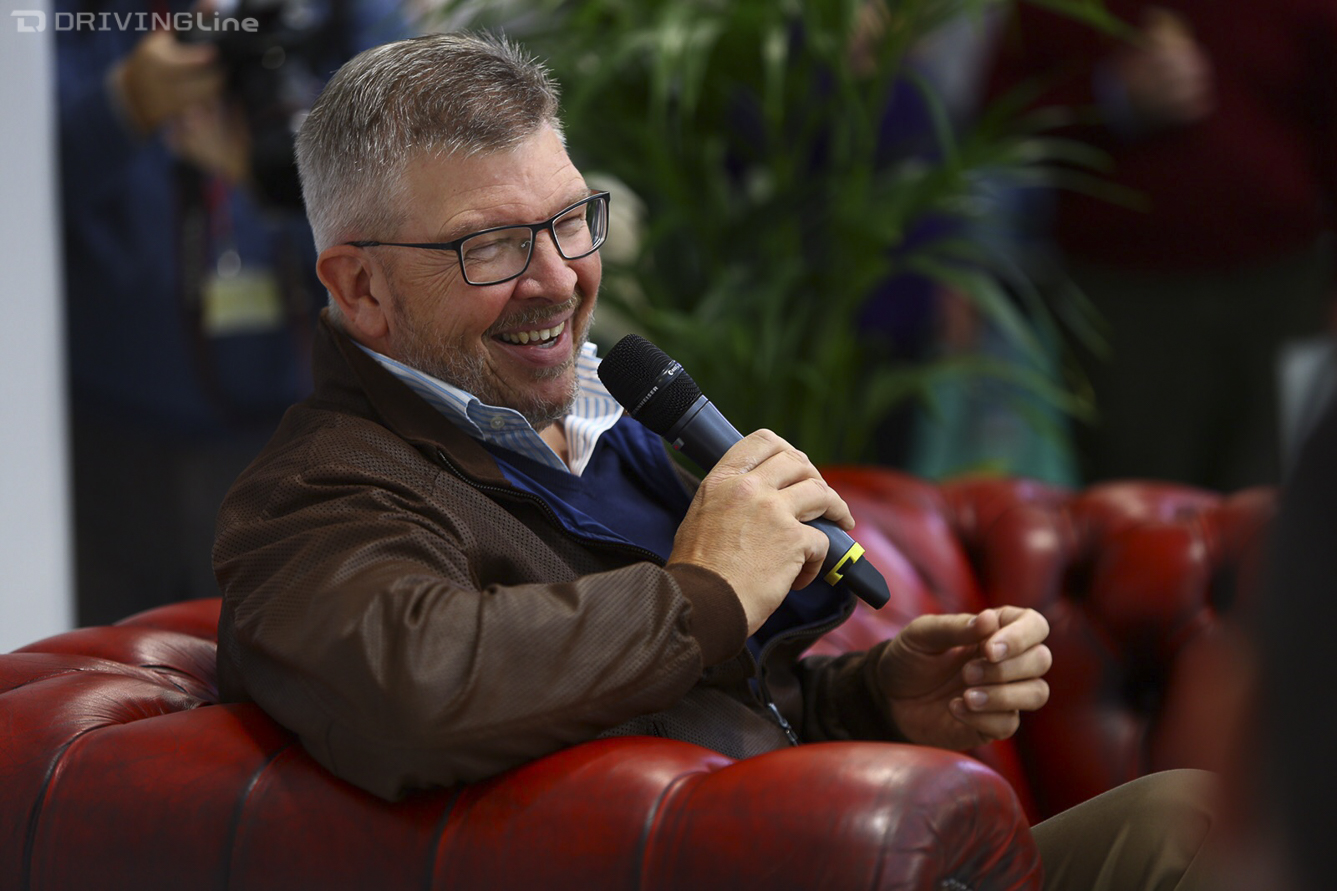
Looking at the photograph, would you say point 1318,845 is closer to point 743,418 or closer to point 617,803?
point 617,803

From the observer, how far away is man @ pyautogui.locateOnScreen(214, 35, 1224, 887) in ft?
2.93

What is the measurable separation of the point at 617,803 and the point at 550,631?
0.13 meters

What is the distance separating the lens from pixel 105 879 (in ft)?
3.10

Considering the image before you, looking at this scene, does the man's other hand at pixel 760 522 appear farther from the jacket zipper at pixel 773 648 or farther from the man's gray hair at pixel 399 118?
the man's gray hair at pixel 399 118

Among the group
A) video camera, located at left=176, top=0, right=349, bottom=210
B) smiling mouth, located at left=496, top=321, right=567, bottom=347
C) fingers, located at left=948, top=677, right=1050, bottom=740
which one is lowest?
fingers, located at left=948, top=677, right=1050, bottom=740

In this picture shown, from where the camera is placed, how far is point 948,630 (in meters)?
1.20

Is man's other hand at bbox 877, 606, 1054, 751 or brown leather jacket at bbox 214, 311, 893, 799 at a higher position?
brown leather jacket at bbox 214, 311, 893, 799

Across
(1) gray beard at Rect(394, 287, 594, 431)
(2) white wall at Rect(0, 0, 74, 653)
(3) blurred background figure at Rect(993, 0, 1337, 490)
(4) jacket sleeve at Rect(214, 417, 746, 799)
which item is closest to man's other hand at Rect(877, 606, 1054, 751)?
(4) jacket sleeve at Rect(214, 417, 746, 799)

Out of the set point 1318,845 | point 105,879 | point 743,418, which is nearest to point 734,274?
point 743,418

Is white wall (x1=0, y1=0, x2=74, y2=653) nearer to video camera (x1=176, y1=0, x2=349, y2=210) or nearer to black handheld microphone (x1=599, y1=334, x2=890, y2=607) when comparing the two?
video camera (x1=176, y1=0, x2=349, y2=210)

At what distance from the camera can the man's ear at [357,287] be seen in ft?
3.85

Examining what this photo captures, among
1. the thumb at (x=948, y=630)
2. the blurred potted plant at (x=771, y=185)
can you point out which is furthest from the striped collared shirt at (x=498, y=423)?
the blurred potted plant at (x=771, y=185)

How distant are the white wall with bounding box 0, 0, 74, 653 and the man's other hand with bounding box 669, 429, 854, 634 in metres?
1.29

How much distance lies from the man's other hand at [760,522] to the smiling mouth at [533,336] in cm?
24
